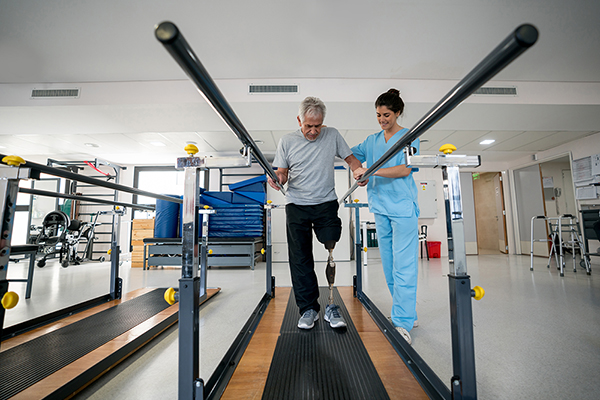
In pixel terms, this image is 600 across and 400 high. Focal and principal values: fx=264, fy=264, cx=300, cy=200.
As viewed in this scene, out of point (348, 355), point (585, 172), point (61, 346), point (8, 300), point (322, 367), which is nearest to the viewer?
point (8, 300)

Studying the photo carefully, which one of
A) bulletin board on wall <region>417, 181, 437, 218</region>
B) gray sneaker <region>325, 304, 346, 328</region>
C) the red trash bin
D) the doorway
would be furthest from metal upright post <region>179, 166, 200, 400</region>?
the doorway

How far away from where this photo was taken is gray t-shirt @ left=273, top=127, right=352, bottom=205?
1.60m

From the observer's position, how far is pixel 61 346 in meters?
1.38

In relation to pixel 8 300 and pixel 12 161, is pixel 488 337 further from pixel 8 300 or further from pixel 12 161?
pixel 12 161

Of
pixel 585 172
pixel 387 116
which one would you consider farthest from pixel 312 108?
pixel 585 172

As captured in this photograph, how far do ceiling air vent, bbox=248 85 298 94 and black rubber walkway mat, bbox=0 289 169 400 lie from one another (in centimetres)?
301

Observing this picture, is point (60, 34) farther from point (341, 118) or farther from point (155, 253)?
point (341, 118)

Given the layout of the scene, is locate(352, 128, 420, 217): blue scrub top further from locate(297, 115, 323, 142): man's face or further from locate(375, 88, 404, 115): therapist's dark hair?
Answer: locate(297, 115, 323, 142): man's face

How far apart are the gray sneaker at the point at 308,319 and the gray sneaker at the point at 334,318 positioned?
81mm

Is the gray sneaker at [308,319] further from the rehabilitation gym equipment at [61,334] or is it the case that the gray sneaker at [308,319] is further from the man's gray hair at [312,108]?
the man's gray hair at [312,108]

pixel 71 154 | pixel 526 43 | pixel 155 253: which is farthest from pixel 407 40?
pixel 71 154

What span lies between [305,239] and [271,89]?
2880 mm

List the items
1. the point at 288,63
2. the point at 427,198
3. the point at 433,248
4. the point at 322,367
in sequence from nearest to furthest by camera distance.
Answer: the point at 322,367
the point at 288,63
the point at 433,248
the point at 427,198

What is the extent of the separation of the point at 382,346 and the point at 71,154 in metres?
8.19
